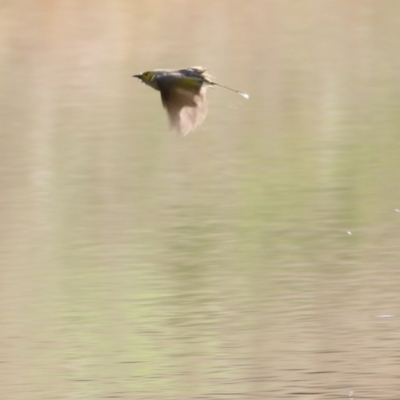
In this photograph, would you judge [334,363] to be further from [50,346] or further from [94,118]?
[94,118]

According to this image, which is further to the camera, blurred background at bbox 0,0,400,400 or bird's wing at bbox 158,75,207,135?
bird's wing at bbox 158,75,207,135

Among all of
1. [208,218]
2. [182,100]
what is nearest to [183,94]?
[182,100]

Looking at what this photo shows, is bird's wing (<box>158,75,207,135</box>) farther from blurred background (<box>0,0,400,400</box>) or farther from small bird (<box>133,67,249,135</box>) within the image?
blurred background (<box>0,0,400,400</box>)

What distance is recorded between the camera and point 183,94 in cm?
552

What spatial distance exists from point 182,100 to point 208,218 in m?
1.72

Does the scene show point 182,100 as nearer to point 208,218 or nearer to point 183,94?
point 183,94

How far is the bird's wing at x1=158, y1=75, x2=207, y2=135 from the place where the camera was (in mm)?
5498

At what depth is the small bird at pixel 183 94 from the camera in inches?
217

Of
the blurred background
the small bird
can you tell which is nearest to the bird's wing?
the small bird

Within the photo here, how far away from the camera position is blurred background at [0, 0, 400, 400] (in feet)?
17.2

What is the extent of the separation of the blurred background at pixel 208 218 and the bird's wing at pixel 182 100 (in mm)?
901

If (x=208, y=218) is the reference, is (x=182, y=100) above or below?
above

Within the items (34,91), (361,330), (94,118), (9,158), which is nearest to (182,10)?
(34,91)

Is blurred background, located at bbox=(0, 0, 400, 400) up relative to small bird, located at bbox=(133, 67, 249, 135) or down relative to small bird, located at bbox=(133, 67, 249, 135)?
down
